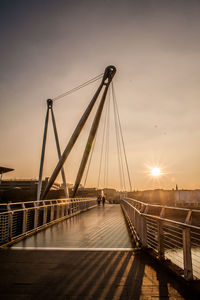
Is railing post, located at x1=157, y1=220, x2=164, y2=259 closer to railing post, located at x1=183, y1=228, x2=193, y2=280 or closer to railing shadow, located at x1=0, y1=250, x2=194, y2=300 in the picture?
railing shadow, located at x1=0, y1=250, x2=194, y2=300

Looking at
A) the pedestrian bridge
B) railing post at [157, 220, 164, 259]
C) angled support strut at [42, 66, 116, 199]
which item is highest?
angled support strut at [42, 66, 116, 199]

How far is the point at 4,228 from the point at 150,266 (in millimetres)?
5245

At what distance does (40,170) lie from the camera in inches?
1224

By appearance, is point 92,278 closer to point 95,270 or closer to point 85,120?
point 95,270

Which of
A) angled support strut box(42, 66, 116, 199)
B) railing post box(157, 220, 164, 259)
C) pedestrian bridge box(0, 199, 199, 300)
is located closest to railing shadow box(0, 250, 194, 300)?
pedestrian bridge box(0, 199, 199, 300)

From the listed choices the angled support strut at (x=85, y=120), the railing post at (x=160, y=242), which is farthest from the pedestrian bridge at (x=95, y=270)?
the angled support strut at (x=85, y=120)

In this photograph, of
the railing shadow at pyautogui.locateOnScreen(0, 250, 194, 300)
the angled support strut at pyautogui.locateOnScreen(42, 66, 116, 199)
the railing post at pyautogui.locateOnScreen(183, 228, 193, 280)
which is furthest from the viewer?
the angled support strut at pyautogui.locateOnScreen(42, 66, 116, 199)

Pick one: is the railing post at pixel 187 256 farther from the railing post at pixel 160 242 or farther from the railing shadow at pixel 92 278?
the railing post at pixel 160 242

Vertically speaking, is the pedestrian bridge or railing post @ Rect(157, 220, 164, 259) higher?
railing post @ Rect(157, 220, 164, 259)

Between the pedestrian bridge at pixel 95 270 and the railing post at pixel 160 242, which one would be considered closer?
the pedestrian bridge at pixel 95 270

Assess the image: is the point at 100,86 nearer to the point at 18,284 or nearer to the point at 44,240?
the point at 44,240

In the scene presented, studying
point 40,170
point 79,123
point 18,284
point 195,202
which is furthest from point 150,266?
point 195,202

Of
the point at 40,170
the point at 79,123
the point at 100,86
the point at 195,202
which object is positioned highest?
the point at 100,86

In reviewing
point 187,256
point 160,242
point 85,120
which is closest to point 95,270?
point 160,242
